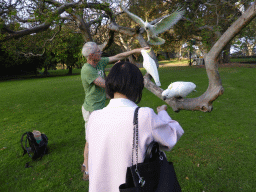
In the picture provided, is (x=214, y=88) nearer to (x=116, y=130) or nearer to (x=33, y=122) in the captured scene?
(x=116, y=130)

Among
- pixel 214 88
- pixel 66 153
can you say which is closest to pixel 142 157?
pixel 214 88

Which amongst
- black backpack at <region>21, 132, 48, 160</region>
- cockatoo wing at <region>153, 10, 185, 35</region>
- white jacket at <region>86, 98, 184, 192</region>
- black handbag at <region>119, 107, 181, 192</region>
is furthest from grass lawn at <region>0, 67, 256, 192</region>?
cockatoo wing at <region>153, 10, 185, 35</region>

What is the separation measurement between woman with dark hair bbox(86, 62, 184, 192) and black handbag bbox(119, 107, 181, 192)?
5 cm

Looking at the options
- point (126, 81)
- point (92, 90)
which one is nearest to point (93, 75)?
point (92, 90)

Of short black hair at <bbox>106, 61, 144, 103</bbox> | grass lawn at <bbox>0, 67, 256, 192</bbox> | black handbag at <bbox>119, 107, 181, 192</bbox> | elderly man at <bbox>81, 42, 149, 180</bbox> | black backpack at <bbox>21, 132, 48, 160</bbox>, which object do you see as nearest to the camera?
black handbag at <bbox>119, 107, 181, 192</bbox>

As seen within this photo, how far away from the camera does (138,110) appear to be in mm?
1148

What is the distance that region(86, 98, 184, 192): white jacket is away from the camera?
114 centimetres

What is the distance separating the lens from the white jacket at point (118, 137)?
45.0 inches

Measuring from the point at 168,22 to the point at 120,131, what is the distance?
9.42 feet

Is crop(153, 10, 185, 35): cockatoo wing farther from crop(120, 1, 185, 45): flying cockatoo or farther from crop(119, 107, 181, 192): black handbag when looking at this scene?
crop(119, 107, 181, 192): black handbag

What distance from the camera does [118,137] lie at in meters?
1.17

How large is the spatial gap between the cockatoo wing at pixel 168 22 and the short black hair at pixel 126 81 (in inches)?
96.7

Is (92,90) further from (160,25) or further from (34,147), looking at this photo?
(34,147)

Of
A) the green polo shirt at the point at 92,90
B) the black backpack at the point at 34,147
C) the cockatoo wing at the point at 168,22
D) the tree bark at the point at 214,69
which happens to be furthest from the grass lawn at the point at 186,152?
the cockatoo wing at the point at 168,22
